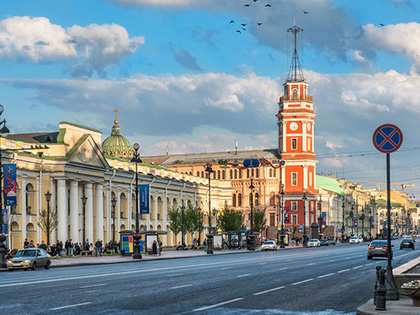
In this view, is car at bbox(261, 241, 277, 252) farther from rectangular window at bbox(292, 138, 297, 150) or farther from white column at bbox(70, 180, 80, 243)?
rectangular window at bbox(292, 138, 297, 150)

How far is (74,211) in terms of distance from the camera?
87.6 metres

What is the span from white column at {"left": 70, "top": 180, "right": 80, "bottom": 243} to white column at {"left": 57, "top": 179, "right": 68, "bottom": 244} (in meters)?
1.55

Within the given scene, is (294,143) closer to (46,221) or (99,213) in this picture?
(99,213)

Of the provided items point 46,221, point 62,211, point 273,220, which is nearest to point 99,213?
point 62,211

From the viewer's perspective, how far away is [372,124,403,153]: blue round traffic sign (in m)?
19.1

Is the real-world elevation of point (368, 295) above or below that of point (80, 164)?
below

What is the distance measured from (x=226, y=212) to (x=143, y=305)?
98968 millimetres

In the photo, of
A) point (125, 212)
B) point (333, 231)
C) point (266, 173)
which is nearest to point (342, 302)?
point (125, 212)

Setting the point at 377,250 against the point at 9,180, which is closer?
the point at 377,250

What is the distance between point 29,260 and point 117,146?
109 m

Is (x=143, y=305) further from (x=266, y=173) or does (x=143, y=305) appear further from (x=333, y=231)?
(x=333, y=231)

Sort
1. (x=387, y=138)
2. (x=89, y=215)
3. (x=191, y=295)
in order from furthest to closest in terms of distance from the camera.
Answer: (x=89, y=215), (x=191, y=295), (x=387, y=138)

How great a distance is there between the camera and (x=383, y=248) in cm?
5428

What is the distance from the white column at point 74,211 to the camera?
283 feet
